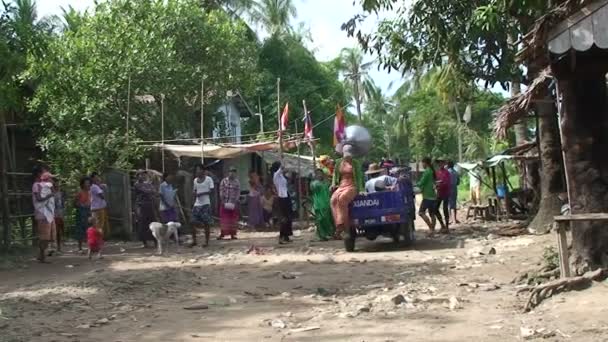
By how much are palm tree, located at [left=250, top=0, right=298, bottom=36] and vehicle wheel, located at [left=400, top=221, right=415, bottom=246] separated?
27472mm

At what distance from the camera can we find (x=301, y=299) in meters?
7.72

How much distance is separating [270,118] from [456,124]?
12410 millimetres

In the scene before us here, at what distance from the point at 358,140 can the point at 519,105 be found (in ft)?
9.94

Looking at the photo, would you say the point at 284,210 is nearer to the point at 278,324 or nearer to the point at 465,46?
the point at 465,46

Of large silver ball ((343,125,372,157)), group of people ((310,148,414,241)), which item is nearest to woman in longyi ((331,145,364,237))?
group of people ((310,148,414,241))

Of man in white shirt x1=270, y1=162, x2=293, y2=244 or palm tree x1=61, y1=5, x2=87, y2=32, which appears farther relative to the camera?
palm tree x1=61, y1=5, x2=87, y2=32

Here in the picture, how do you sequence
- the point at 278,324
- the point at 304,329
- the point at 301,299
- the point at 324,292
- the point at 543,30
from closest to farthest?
the point at 304,329 → the point at 278,324 → the point at 543,30 → the point at 301,299 → the point at 324,292

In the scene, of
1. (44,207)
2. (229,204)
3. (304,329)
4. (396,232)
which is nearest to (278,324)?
(304,329)

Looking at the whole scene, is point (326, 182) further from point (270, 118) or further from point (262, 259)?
point (270, 118)

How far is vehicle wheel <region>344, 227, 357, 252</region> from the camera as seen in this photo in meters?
12.0

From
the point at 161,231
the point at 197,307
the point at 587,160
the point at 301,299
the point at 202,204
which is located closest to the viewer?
the point at 587,160

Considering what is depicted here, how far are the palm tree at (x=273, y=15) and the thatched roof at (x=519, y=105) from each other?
27.3 m

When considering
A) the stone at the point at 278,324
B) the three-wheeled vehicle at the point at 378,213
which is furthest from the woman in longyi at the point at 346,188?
the stone at the point at 278,324

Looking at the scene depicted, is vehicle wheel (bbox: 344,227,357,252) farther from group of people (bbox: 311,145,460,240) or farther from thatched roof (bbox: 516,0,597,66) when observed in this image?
thatched roof (bbox: 516,0,597,66)
